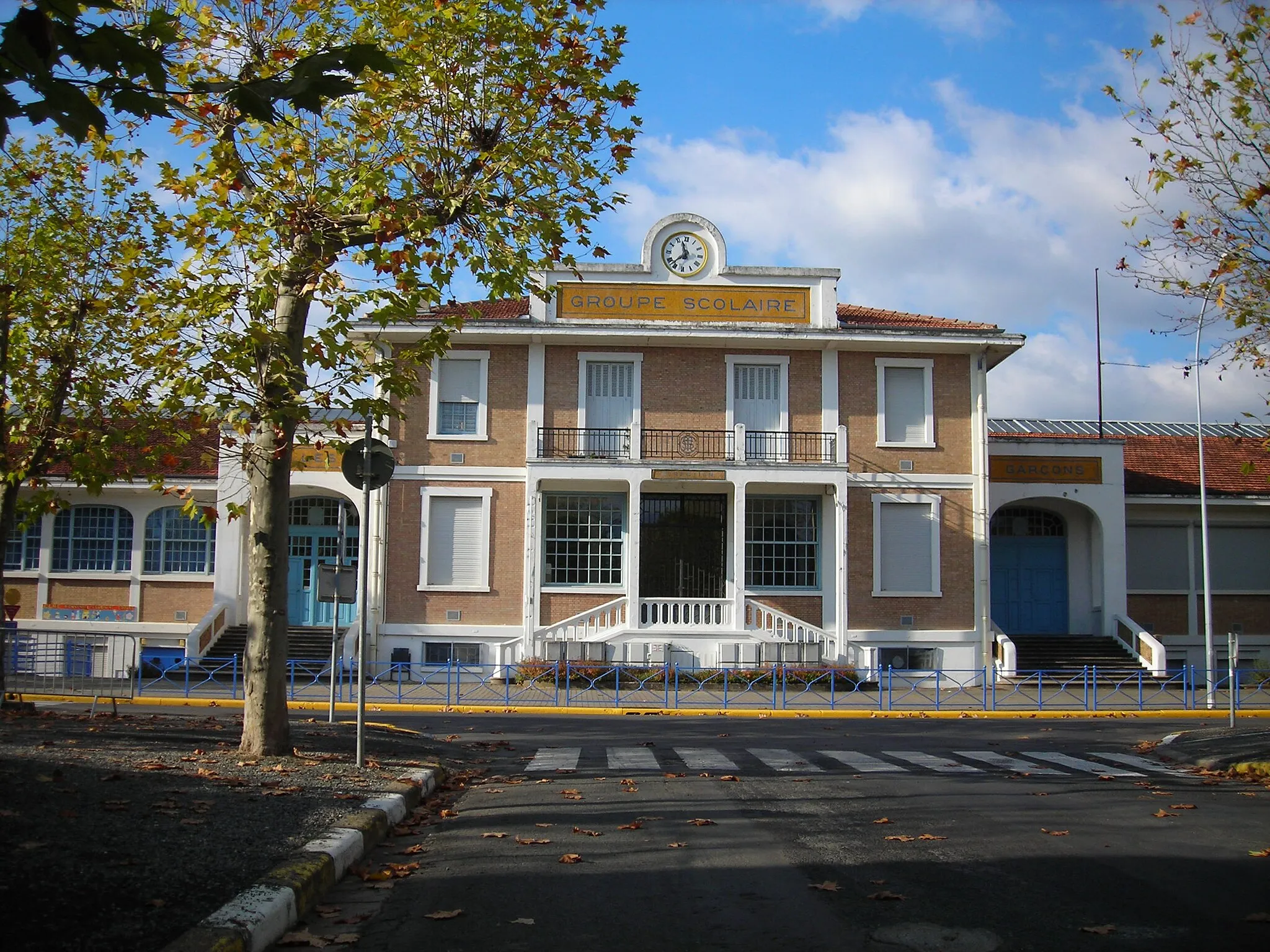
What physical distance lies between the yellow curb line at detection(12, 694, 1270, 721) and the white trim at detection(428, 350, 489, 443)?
812cm

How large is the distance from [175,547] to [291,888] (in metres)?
26.6

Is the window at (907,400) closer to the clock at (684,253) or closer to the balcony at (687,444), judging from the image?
the balcony at (687,444)

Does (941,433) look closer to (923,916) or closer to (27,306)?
(27,306)

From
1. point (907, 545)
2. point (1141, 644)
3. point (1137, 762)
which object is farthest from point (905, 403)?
point (1137, 762)

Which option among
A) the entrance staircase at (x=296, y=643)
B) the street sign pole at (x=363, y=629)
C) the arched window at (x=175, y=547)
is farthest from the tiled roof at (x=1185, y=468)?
the street sign pole at (x=363, y=629)

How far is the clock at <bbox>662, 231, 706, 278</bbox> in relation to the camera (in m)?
28.3

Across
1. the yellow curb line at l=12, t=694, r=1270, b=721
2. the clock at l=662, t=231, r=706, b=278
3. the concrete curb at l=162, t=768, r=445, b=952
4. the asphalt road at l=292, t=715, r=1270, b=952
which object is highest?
the clock at l=662, t=231, r=706, b=278

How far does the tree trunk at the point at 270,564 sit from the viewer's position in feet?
34.5

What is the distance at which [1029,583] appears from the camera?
30.6 metres

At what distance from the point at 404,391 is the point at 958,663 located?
21.0 metres

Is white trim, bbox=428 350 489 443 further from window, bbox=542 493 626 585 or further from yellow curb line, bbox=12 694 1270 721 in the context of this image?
yellow curb line, bbox=12 694 1270 721

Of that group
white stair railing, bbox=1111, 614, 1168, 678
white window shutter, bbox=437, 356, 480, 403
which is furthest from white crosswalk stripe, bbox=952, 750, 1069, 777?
white window shutter, bbox=437, 356, 480, 403

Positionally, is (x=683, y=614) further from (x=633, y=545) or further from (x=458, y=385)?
(x=458, y=385)

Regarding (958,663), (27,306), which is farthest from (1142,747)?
(27,306)
